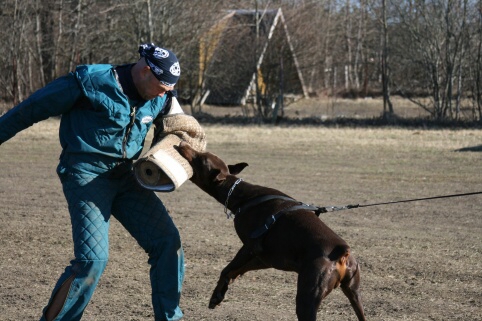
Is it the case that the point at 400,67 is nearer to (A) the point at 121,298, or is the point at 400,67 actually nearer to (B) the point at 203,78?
(B) the point at 203,78

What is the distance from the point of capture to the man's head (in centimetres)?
515

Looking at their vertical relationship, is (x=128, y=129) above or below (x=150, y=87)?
below

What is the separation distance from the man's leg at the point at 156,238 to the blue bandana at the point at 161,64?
0.73 m

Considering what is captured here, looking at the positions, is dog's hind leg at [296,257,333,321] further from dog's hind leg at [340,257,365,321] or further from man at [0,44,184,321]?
man at [0,44,184,321]

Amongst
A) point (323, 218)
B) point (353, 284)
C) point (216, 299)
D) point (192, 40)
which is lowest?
point (323, 218)

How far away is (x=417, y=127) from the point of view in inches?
965

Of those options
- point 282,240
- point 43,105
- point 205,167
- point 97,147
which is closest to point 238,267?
point 282,240

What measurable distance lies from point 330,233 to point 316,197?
700 cm

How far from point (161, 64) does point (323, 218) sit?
572 cm

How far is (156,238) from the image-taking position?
546 centimetres

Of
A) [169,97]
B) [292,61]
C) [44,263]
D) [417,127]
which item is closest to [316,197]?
[44,263]

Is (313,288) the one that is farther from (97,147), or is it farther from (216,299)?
(97,147)

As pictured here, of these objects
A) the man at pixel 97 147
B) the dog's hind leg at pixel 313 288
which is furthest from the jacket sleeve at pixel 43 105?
the dog's hind leg at pixel 313 288

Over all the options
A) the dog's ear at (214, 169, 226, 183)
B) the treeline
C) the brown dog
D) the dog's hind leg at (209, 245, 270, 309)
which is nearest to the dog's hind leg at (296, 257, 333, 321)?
the brown dog
